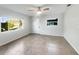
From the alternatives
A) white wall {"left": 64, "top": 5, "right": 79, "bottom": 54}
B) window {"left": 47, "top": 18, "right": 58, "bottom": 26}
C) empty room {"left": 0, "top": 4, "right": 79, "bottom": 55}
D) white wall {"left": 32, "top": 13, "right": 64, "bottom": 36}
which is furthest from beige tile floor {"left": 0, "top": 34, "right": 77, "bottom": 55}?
window {"left": 47, "top": 18, "right": 58, "bottom": 26}

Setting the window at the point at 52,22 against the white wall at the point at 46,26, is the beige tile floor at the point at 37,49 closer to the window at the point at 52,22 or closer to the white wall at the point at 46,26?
the white wall at the point at 46,26

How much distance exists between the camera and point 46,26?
22.5 ft

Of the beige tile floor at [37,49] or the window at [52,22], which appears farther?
the window at [52,22]

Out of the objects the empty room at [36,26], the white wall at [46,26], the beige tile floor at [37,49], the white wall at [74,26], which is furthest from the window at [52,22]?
the beige tile floor at [37,49]

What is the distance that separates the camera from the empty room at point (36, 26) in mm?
3752

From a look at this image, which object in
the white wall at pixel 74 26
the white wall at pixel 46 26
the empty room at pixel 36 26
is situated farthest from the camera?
the white wall at pixel 46 26

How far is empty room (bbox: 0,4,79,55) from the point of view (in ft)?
12.3

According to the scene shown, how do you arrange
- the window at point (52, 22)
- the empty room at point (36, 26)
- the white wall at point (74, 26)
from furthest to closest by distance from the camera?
1. the window at point (52, 22)
2. the empty room at point (36, 26)
3. the white wall at point (74, 26)

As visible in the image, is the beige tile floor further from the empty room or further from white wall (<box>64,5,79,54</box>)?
white wall (<box>64,5,79,54</box>)

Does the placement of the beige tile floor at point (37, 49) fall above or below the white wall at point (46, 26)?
below

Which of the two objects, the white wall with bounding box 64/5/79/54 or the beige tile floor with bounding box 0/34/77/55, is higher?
the white wall with bounding box 64/5/79/54

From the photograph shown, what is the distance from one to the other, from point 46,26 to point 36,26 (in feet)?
3.70

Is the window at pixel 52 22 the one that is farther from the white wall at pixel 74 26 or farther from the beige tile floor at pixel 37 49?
the beige tile floor at pixel 37 49
